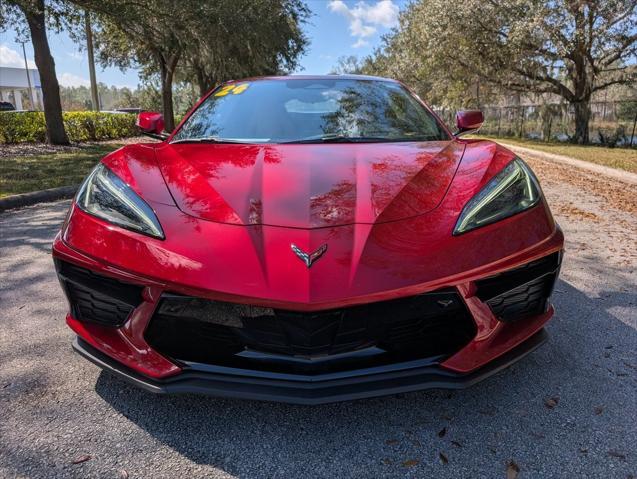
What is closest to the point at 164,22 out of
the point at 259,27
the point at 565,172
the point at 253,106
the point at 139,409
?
the point at 259,27

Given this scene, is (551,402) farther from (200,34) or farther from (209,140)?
(200,34)

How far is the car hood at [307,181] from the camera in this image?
1696 millimetres

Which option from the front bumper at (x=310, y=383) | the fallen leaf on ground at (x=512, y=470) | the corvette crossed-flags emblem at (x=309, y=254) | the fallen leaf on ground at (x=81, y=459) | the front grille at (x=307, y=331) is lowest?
the fallen leaf on ground at (x=81, y=459)

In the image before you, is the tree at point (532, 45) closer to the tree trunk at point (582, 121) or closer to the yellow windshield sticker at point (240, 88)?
the tree trunk at point (582, 121)

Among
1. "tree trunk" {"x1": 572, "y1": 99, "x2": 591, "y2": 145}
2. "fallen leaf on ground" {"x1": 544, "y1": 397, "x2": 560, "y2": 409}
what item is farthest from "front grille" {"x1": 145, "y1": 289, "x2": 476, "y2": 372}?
"tree trunk" {"x1": 572, "y1": 99, "x2": 591, "y2": 145}

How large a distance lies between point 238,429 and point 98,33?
22672 mm

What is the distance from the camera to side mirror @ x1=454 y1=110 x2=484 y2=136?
3.19 meters

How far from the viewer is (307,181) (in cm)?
189

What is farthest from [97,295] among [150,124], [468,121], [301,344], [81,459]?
[468,121]

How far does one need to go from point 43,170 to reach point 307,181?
7.74 metres

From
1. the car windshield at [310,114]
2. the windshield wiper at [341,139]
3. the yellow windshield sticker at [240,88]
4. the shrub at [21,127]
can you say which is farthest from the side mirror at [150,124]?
the shrub at [21,127]

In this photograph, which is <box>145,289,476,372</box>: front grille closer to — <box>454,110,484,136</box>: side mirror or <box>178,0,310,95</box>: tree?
<box>454,110,484,136</box>: side mirror

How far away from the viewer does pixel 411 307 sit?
4.89 feet

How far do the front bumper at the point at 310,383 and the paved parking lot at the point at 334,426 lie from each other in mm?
224
